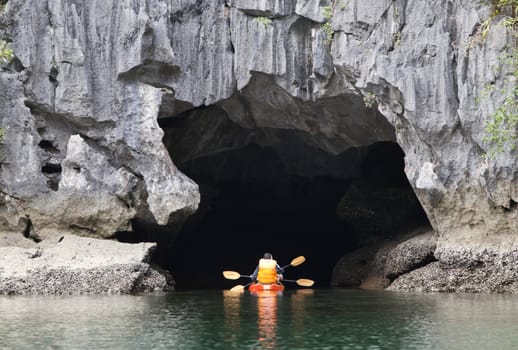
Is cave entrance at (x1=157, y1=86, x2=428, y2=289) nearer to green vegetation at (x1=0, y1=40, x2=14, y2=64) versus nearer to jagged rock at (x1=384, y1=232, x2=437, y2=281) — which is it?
jagged rock at (x1=384, y1=232, x2=437, y2=281)

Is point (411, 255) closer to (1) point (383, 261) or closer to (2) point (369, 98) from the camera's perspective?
(1) point (383, 261)

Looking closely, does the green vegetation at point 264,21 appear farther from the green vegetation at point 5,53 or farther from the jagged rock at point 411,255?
the jagged rock at point 411,255

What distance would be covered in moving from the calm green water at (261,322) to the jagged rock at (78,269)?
4.35 feet

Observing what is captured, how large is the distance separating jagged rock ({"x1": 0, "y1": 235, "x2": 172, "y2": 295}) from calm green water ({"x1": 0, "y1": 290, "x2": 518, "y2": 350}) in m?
1.32

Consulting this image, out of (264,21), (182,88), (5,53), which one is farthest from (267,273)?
(5,53)

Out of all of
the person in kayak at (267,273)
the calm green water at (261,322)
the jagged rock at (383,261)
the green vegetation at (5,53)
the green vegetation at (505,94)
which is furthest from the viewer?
the jagged rock at (383,261)

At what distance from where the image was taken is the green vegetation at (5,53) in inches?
779

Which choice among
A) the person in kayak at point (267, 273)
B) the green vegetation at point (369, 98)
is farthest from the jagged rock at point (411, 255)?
the green vegetation at point (369, 98)

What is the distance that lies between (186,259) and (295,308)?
52.3 ft

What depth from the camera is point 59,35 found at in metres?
21.0

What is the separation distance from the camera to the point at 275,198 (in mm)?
30734

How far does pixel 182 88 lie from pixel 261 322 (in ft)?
33.1

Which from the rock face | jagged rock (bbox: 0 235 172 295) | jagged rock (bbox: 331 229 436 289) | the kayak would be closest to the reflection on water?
the kayak

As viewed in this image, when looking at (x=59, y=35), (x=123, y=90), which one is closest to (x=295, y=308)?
(x=123, y=90)
